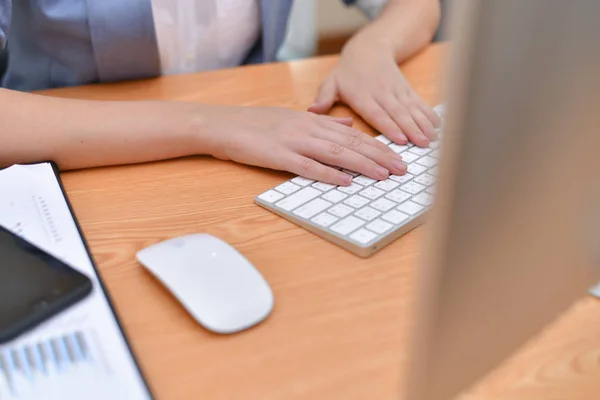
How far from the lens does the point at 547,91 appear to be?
0.89ft

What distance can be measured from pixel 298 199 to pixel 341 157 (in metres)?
0.07

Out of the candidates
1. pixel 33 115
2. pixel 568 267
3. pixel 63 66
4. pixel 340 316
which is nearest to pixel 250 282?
pixel 340 316

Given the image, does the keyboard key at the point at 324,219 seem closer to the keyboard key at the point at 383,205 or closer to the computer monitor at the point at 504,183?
the keyboard key at the point at 383,205

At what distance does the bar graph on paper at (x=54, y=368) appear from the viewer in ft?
1.31

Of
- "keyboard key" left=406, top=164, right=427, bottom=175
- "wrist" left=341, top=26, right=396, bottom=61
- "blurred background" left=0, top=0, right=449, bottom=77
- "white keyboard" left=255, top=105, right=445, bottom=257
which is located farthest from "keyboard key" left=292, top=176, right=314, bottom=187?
"blurred background" left=0, top=0, right=449, bottom=77

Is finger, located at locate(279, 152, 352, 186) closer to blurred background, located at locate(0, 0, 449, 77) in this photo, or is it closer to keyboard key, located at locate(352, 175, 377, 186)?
keyboard key, located at locate(352, 175, 377, 186)

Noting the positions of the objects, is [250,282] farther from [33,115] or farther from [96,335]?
[33,115]

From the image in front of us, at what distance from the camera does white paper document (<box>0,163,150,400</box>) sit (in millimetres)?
401

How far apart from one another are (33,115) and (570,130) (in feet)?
1.84

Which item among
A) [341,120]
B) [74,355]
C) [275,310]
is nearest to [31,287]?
[74,355]

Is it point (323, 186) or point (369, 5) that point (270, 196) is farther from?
point (369, 5)

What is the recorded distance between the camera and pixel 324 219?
0.57 m

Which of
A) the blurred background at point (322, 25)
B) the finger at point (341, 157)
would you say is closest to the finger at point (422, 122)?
the finger at point (341, 157)

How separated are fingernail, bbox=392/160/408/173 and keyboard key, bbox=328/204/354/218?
0.28 ft
